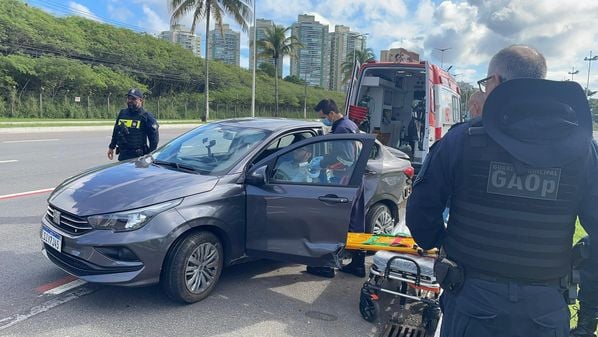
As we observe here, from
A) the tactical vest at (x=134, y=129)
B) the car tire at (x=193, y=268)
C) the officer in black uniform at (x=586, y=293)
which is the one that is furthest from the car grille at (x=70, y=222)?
the officer in black uniform at (x=586, y=293)

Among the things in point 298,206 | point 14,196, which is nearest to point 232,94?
point 14,196

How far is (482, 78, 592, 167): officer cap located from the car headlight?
8.55 feet

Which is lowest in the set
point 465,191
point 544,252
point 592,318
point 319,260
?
point 319,260

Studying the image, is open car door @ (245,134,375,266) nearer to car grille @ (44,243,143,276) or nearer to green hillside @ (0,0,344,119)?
car grille @ (44,243,143,276)

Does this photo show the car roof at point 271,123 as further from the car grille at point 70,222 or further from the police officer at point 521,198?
the police officer at point 521,198

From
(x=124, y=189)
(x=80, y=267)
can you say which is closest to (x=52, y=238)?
(x=80, y=267)

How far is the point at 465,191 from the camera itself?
6.30 ft

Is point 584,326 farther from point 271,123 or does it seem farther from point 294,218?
point 271,123

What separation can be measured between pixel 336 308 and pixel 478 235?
7.47ft

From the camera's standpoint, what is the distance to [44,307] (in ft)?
11.8

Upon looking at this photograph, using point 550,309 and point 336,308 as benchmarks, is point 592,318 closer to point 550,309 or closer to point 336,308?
point 550,309

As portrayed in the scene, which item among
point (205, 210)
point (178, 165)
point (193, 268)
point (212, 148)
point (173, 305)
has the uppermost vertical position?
point (212, 148)

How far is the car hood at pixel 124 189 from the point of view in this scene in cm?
360

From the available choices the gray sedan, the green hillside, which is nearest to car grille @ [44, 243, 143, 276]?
the gray sedan
